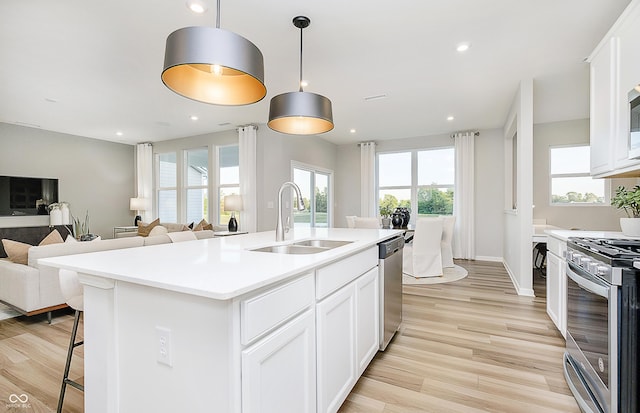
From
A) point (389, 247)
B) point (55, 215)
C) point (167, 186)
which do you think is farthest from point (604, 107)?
point (55, 215)

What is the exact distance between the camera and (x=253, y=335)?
1.05 m

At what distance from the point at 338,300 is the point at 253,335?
2.19ft

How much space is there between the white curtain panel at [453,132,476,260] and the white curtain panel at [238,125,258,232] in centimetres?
418

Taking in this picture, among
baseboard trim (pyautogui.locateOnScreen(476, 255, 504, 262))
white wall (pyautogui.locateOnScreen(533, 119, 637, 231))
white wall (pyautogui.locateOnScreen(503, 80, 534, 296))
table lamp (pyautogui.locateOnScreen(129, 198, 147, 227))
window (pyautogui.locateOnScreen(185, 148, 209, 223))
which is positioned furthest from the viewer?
table lamp (pyautogui.locateOnScreen(129, 198, 147, 227))

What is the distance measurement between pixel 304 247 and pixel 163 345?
117 cm

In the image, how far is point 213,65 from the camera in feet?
4.89

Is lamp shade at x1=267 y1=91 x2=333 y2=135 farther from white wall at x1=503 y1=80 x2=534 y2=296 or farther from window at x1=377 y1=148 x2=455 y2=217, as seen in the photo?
window at x1=377 y1=148 x2=455 y2=217

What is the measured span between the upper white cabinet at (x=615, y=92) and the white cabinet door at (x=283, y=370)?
7.27ft

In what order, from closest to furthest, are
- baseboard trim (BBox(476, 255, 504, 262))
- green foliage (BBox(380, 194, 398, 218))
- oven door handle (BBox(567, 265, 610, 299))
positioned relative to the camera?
1. oven door handle (BBox(567, 265, 610, 299))
2. baseboard trim (BBox(476, 255, 504, 262))
3. green foliage (BBox(380, 194, 398, 218))

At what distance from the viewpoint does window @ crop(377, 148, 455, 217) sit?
6.82 m

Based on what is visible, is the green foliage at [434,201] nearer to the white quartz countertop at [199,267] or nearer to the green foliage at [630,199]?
the green foliage at [630,199]

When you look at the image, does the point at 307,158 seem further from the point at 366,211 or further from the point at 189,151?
the point at 189,151

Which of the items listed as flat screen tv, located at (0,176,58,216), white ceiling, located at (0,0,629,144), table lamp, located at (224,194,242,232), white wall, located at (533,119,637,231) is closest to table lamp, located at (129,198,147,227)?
flat screen tv, located at (0,176,58,216)

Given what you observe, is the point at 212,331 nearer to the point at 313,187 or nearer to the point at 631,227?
the point at 631,227
